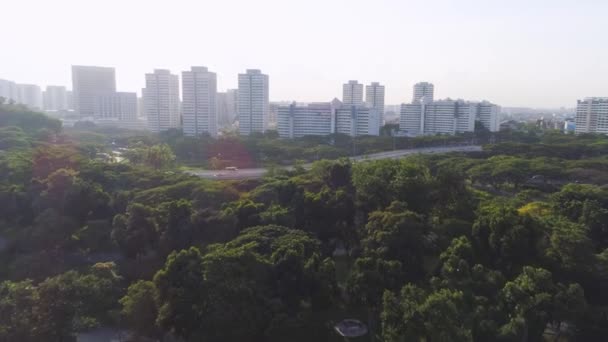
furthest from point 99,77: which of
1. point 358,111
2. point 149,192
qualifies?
point 149,192

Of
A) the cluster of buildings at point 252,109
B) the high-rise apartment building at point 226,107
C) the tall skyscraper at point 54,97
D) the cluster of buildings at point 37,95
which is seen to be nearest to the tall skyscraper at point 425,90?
the cluster of buildings at point 252,109

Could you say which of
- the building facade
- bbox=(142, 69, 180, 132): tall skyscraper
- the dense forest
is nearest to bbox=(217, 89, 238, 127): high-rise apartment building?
bbox=(142, 69, 180, 132): tall skyscraper

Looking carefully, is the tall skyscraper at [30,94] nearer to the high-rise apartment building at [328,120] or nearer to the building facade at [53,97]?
the building facade at [53,97]

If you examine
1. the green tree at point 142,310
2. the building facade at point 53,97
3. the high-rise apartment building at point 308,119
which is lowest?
the green tree at point 142,310

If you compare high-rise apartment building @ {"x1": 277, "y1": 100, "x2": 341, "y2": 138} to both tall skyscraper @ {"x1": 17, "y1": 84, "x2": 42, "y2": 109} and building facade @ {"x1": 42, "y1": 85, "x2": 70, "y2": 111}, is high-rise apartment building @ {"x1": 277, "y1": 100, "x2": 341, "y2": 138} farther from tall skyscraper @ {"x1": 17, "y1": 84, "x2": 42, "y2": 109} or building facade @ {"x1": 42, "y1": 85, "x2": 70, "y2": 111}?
building facade @ {"x1": 42, "y1": 85, "x2": 70, "y2": 111}

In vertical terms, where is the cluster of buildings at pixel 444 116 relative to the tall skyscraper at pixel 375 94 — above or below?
below

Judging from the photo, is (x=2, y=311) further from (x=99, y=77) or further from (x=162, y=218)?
(x=99, y=77)
